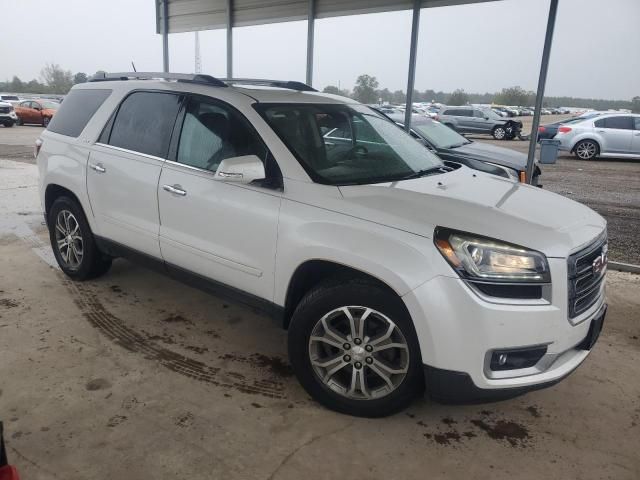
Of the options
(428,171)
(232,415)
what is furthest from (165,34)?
(232,415)

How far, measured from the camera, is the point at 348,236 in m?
2.71

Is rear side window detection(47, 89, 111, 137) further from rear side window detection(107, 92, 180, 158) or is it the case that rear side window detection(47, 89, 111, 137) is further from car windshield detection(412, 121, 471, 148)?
car windshield detection(412, 121, 471, 148)

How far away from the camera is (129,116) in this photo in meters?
4.09

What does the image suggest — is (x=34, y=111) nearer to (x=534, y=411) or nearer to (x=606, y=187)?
(x=606, y=187)

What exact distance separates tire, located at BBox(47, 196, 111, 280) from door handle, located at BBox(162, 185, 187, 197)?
50.1 inches

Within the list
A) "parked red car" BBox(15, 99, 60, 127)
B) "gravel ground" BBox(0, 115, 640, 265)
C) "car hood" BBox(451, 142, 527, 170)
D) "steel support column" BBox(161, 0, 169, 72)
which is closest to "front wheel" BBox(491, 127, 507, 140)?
"gravel ground" BBox(0, 115, 640, 265)

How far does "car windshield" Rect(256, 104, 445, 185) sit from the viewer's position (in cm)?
317

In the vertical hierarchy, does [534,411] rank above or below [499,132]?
below

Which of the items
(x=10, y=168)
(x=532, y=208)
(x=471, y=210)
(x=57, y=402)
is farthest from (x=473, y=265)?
(x=10, y=168)

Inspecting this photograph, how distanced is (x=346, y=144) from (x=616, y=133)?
15531 millimetres

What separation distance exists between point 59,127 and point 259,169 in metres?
2.70

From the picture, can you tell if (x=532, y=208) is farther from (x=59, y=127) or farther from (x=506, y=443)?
(x=59, y=127)

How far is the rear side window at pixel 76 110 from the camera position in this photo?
174 inches

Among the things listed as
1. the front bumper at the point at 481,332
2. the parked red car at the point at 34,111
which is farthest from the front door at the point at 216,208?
the parked red car at the point at 34,111
